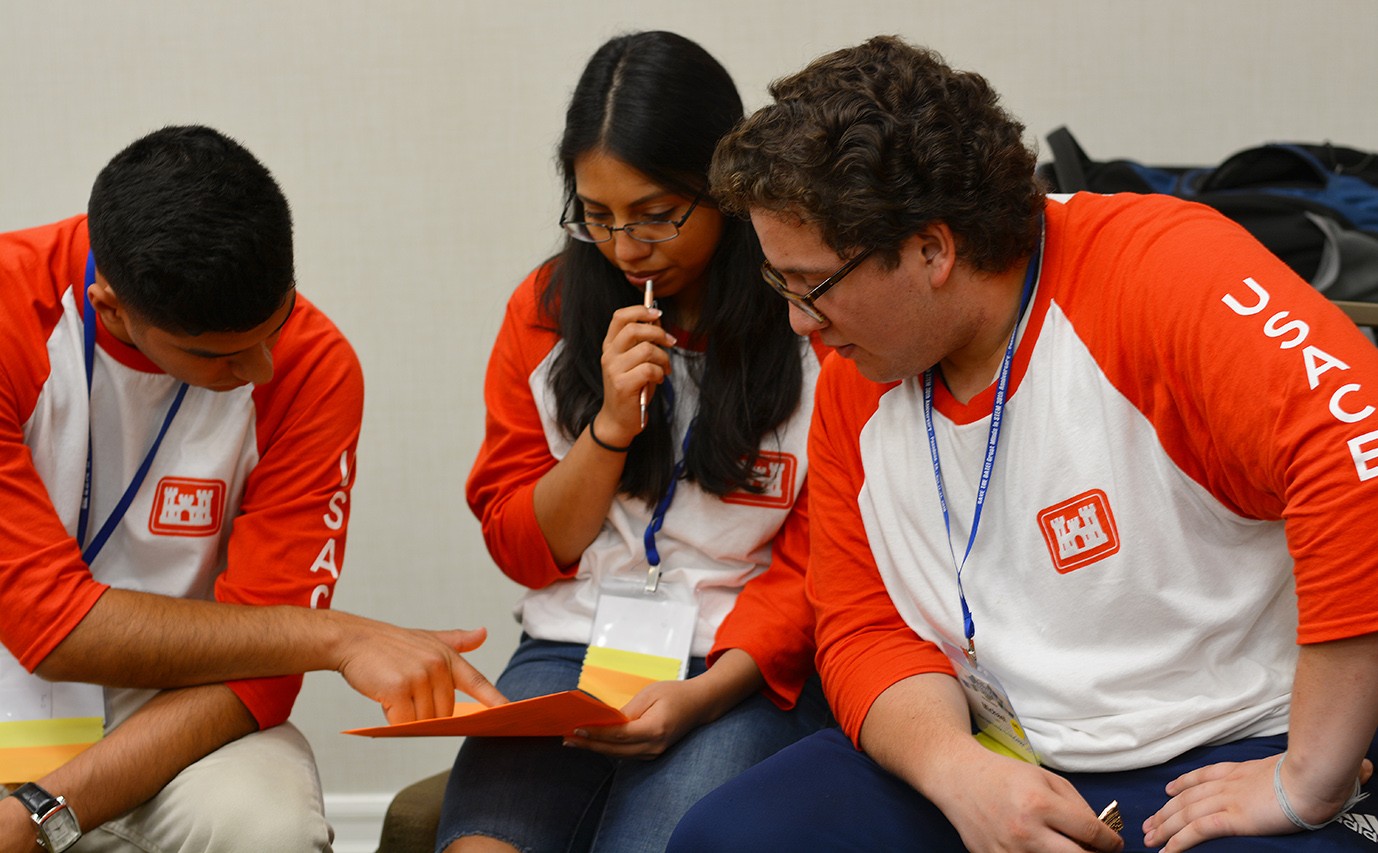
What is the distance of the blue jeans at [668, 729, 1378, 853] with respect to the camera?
1.29 metres

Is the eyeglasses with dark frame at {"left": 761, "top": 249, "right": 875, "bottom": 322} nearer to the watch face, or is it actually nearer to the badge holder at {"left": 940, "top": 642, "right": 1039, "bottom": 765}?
the badge holder at {"left": 940, "top": 642, "right": 1039, "bottom": 765}

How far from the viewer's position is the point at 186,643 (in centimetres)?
161

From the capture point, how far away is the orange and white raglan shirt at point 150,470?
1571 mm

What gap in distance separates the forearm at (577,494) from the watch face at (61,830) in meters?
0.70

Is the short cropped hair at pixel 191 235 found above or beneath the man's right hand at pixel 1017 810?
above

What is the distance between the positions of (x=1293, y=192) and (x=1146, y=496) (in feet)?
3.67

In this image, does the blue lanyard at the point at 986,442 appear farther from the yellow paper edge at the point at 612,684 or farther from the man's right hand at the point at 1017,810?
the yellow paper edge at the point at 612,684

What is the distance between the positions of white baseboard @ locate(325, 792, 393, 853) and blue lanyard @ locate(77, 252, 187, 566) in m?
1.26

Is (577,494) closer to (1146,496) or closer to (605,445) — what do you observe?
(605,445)

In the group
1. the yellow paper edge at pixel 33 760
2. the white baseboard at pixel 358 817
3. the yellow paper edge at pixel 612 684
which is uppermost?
the yellow paper edge at pixel 33 760

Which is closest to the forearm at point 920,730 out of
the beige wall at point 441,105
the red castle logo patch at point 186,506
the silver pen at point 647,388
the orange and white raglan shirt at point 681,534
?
the orange and white raglan shirt at point 681,534

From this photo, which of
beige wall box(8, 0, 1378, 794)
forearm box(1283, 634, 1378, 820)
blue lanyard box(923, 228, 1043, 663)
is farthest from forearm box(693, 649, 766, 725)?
beige wall box(8, 0, 1378, 794)

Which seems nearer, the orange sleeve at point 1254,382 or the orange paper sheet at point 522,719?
the orange sleeve at point 1254,382

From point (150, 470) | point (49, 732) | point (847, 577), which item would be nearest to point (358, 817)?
point (49, 732)
